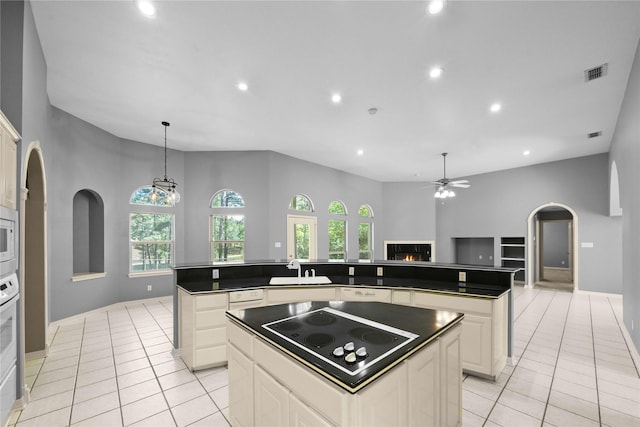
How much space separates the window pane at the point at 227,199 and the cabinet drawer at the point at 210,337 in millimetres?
3879

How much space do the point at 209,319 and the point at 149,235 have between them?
4.00 meters

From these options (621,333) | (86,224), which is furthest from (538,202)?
(86,224)

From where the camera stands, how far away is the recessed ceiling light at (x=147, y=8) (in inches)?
91.3

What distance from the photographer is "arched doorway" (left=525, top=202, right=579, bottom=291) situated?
25.0ft

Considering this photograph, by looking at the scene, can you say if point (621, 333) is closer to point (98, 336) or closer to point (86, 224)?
point (98, 336)

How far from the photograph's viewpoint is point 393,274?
3684 mm

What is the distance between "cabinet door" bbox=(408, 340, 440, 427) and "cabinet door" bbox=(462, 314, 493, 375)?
4.22 feet

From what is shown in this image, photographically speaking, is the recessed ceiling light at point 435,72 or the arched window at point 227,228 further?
the arched window at point 227,228

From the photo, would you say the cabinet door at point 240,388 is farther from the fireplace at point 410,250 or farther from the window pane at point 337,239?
the fireplace at point 410,250

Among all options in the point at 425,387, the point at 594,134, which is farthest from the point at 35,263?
the point at 594,134

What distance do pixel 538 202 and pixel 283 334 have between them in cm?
865

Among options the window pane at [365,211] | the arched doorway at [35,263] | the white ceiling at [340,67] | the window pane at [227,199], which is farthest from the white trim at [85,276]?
the window pane at [365,211]

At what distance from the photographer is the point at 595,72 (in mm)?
3318

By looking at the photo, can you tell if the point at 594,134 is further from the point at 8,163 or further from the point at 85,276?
the point at 85,276
